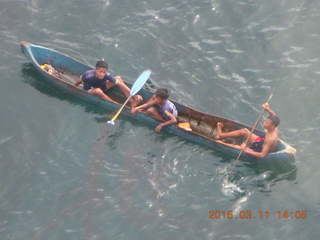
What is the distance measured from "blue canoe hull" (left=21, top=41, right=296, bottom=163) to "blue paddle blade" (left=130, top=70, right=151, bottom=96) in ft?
1.29

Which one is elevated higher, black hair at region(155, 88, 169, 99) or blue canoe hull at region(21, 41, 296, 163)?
black hair at region(155, 88, 169, 99)

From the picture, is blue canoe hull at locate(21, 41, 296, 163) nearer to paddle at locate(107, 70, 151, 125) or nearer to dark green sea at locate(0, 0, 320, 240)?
dark green sea at locate(0, 0, 320, 240)

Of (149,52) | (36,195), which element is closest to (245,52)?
(149,52)

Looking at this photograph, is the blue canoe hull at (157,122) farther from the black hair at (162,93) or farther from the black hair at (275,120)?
the black hair at (162,93)

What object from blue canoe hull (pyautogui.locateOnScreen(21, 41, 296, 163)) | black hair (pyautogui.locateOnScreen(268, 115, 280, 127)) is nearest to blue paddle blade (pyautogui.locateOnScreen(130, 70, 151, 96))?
blue canoe hull (pyautogui.locateOnScreen(21, 41, 296, 163))

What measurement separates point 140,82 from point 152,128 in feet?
5.91

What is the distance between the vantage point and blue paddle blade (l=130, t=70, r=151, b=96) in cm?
2064

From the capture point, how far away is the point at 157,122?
65.9 ft

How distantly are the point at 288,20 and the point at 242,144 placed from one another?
6.82m

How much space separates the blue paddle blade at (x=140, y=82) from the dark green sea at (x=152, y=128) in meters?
0.69
